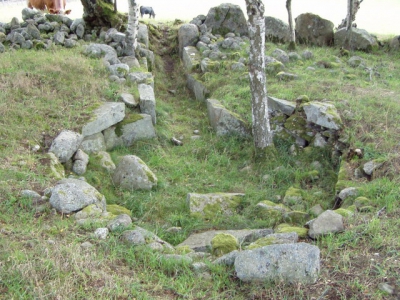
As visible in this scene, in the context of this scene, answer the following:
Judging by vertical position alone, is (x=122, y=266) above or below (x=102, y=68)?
below

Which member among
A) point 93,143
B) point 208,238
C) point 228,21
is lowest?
point 208,238

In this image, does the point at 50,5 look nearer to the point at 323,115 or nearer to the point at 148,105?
the point at 148,105

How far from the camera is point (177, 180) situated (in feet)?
25.7

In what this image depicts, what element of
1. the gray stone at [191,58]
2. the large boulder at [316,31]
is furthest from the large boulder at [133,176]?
the large boulder at [316,31]

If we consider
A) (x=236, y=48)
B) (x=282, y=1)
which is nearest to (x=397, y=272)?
(x=236, y=48)

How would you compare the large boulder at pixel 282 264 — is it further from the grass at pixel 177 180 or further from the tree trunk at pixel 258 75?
the tree trunk at pixel 258 75

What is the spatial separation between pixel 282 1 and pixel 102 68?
16874 millimetres

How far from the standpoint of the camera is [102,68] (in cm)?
1006

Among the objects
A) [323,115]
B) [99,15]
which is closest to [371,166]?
[323,115]

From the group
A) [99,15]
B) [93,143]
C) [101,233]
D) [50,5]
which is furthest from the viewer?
[50,5]

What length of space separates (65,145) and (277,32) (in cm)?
900

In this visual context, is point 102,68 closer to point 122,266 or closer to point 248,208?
point 248,208

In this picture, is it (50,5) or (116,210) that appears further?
(50,5)

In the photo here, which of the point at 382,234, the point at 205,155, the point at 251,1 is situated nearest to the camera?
the point at 382,234
